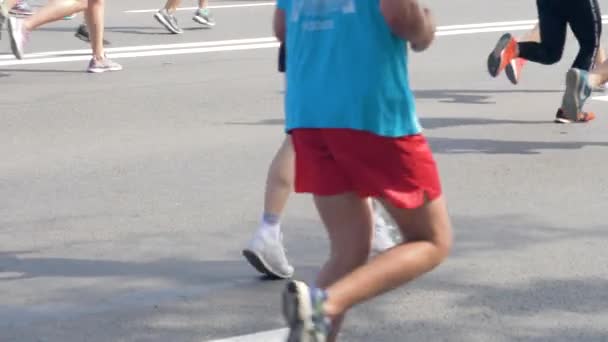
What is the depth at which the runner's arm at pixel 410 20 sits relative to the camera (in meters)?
3.84

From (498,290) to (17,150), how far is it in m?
3.95

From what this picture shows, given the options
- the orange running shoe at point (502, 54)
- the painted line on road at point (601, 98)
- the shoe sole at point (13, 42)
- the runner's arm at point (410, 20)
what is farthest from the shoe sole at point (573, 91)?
the shoe sole at point (13, 42)

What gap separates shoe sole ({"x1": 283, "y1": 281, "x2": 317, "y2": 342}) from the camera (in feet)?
12.5

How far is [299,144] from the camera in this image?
13.4 ft

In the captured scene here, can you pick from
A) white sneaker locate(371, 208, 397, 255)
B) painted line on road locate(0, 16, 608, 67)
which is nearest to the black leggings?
white sneaker locate(371, 208, 397, 255)

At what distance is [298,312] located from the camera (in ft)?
12.5

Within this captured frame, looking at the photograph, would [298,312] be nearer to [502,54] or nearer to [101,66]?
[502,54]

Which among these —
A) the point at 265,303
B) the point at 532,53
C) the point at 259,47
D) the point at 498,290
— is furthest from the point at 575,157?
the point at 259,47

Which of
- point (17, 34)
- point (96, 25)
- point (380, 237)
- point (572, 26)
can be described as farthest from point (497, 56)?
point (17, 34)

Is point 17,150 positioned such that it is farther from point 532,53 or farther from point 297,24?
point 297,24

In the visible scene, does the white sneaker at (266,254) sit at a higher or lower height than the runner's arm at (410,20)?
lower

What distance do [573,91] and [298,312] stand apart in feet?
17.0

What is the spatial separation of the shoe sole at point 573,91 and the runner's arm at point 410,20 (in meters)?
4.77

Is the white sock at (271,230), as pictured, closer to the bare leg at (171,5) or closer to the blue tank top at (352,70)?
the blue tank top at (352,70)
